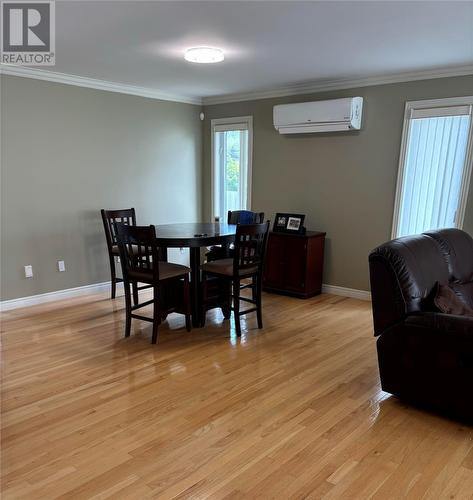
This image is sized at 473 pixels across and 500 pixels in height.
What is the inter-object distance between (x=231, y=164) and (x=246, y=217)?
1.58 m

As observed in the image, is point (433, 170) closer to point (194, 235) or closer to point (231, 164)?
point (194, 235)

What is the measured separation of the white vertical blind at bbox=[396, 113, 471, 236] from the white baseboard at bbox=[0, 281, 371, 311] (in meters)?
0.85

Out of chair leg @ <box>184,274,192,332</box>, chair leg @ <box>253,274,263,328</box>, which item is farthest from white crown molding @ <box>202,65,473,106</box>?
chair leg @ <box>184,274,192,332</box>

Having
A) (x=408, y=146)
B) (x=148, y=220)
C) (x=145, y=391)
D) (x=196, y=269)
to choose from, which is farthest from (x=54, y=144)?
(x=408, y=146)

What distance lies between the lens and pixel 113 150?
501 centimetres

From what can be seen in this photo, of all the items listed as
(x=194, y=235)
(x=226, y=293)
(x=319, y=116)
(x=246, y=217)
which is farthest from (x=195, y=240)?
(x=319, y=116)

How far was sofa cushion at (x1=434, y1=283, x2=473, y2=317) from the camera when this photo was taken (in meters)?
2.48

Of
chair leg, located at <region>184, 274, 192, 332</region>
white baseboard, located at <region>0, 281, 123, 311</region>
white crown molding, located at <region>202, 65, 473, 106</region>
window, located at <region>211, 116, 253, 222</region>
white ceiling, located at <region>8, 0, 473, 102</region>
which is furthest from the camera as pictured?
window, located at <region>211, 116, 253, 222</region>

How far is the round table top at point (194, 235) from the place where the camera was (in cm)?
345

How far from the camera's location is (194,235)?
3.69 m

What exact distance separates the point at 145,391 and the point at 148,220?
312cm

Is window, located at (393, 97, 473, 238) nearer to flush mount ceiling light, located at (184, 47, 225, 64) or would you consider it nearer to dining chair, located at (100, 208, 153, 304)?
flush mount ceiling light, located at (184, 47, 225, 64)

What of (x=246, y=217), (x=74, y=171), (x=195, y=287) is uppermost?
(x=74, y=171)

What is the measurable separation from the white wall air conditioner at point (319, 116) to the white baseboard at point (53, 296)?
9.19 ft
